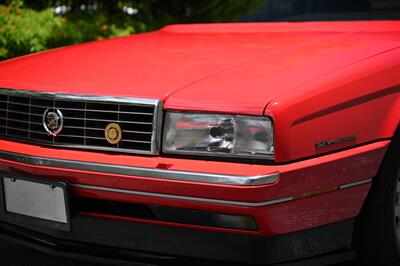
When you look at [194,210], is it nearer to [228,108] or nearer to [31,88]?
[228,108]

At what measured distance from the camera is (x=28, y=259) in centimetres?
335

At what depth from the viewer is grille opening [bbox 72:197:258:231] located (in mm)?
2416

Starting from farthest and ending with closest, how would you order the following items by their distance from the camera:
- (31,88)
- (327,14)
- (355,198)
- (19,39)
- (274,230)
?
1. (19,39)
2. (327,14)
3. (31,88)
4. (355,198)
5. (274,230)

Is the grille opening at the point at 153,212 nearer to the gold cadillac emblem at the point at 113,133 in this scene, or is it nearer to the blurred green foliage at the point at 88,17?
the gold cadillac emblem at the point at 113,133

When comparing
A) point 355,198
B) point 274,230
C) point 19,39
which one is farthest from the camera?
point 19,39

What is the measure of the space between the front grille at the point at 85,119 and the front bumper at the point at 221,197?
0.06m

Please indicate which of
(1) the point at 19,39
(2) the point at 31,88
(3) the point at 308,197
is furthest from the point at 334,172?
(1) the point at 19,39

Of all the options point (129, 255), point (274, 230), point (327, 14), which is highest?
point (327, 14)

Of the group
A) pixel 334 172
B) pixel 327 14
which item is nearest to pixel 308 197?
pixel 334 172

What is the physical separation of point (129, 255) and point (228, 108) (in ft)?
2.22

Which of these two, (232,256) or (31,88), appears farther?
(31,88)

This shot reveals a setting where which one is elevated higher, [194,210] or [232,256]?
[194,210]

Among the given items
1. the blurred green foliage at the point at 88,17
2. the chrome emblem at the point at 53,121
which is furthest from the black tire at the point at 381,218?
the blurred green foliage at the point at 88,17

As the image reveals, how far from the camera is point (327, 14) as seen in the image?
3.71 meters
